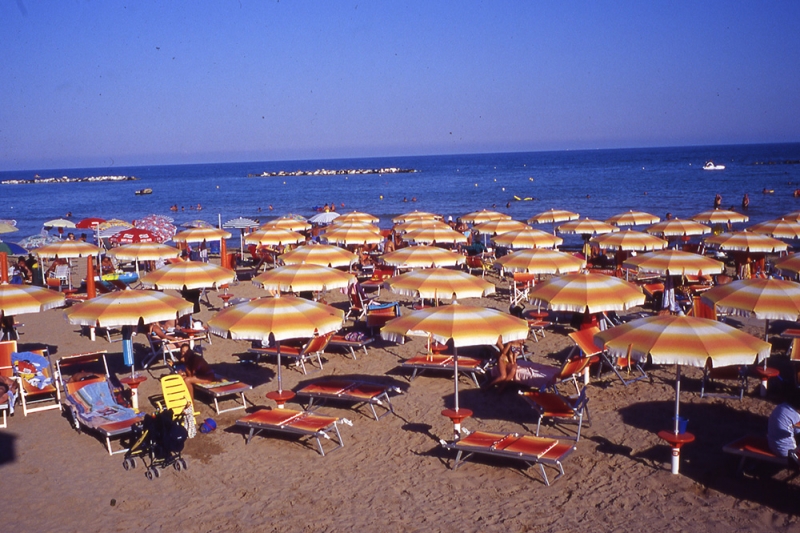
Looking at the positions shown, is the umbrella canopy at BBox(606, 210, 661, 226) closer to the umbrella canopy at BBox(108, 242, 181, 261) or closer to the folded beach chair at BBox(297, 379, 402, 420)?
the umbrella canopy at BBox(108, 242, 181, 261)

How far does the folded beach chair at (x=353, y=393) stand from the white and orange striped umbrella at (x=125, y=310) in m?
1.92

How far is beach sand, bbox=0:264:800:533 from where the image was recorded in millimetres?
5711

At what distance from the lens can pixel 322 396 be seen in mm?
8148

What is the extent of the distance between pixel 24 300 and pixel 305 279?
12.7ft

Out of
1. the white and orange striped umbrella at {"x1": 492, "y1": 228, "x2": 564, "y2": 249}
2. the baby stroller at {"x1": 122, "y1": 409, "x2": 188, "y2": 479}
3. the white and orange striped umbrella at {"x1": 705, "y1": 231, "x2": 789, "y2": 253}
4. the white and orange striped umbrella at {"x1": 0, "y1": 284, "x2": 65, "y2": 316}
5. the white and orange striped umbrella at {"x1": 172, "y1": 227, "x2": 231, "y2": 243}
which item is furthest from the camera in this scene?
the white and orange striped umbrella at {"x1": 172, "y1": 227, "x2": 231, "y2": 243}

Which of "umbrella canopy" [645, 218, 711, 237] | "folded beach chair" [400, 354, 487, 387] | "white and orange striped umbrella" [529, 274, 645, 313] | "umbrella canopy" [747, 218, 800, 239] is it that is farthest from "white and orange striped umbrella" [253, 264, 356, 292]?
"umbrella canopy" [747, 218, 800, 239]

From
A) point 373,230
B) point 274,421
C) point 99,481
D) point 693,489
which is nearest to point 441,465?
point 274,421

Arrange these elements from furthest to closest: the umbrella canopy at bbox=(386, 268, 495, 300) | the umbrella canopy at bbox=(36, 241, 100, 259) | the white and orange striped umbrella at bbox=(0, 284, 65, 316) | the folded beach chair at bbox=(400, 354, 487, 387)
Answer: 1. the umbrella canopy at bbox=(36, 241, 100, 259)
2. the folded beach chair at bbox=(400, 354, 487, 387)
3. the umbrella canopy at bbox=(386, 268, 495, 300)
4. the white and orange striped umbrella at bbox=(0, 284, 65, 316)

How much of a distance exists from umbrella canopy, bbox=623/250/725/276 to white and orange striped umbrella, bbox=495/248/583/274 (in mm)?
1168

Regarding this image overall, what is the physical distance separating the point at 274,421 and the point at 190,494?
1.26 metres

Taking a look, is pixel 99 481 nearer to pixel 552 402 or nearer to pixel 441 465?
pixel 441 465

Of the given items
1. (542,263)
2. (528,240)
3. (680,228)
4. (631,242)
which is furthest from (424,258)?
(680,228)

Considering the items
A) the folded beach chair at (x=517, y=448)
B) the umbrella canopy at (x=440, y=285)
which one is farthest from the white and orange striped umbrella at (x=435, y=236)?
the folded beach chair at (x=517, y=448)

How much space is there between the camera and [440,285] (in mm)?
9297
